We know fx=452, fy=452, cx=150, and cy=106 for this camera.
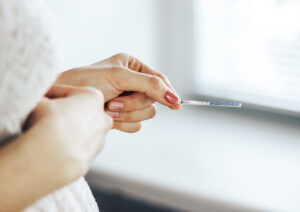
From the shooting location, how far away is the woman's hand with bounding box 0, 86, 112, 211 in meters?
0.41

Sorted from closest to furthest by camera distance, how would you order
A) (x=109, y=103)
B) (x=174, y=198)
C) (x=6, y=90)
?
(x=6, y=90), (x=109, y=103), (x=174, y=198)

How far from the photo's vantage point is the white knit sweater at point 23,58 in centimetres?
39

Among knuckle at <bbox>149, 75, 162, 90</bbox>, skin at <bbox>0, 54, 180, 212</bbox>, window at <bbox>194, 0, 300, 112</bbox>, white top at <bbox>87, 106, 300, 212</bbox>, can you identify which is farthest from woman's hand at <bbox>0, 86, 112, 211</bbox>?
window at <bbox>194, 0, 300, 112</bbox>

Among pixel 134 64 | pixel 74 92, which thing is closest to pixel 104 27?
pixel 134 64

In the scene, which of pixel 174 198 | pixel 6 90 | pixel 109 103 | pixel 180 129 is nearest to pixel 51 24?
pixel 6 90

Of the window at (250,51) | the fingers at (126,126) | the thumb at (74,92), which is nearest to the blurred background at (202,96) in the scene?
the window at (250,51)

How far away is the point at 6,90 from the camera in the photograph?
0.40 m

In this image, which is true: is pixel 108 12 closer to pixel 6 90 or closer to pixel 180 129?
pixel 180 129

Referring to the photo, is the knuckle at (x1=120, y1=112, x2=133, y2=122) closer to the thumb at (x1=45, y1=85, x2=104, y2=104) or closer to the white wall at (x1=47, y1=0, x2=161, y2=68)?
the thumb at (x1=45, y1=85, x2=104, y2=104)

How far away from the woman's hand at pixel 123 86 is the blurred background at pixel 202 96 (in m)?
0.39

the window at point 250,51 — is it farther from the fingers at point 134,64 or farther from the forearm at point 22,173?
the forearm at point 22,173

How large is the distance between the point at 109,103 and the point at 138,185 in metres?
0.44

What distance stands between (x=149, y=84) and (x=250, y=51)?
0.56 metres

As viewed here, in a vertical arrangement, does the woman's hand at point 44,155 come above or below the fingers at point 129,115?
above
